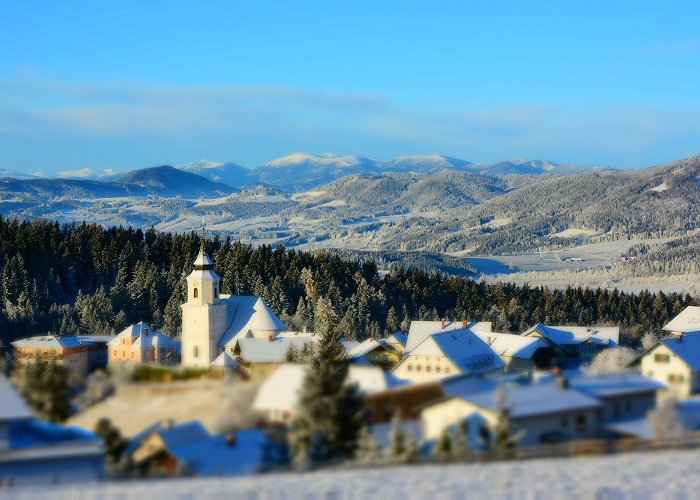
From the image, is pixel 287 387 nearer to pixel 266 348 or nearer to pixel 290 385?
pixel 290 385

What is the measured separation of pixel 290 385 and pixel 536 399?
344 centimetres

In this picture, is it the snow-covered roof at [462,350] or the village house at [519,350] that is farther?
the village house at [519,350]

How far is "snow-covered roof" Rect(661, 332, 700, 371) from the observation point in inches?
1310

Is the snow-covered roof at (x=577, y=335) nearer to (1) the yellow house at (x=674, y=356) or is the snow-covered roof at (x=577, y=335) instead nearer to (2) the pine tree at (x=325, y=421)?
(1) the yellow house at (x=674, y=356)

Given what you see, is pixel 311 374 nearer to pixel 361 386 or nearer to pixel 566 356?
pixel 361 386

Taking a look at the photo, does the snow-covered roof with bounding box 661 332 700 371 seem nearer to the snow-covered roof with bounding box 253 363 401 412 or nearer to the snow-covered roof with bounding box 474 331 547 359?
the snow-covered roof with bounding box 474 331 547 359

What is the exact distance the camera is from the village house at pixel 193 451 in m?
12.7

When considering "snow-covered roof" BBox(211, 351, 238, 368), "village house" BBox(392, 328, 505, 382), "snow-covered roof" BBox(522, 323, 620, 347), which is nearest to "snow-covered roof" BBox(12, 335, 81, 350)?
"snow-covered roof" BBox(211, 351, 238, 368)

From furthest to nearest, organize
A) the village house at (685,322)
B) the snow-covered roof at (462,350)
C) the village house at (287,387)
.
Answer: the village house at (685,322), the snow-covered roof at (462,350), the village house at (287,387)

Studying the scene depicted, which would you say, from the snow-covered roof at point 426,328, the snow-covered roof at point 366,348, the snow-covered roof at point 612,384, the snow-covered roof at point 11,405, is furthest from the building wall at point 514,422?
the snow-covered roof at point 426,328

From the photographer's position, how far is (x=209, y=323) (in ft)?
183

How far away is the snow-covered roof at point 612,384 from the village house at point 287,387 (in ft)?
8.74

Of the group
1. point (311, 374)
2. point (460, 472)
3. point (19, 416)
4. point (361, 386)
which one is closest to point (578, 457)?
point (460, 472)

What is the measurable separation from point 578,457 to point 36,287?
69.3 meters
